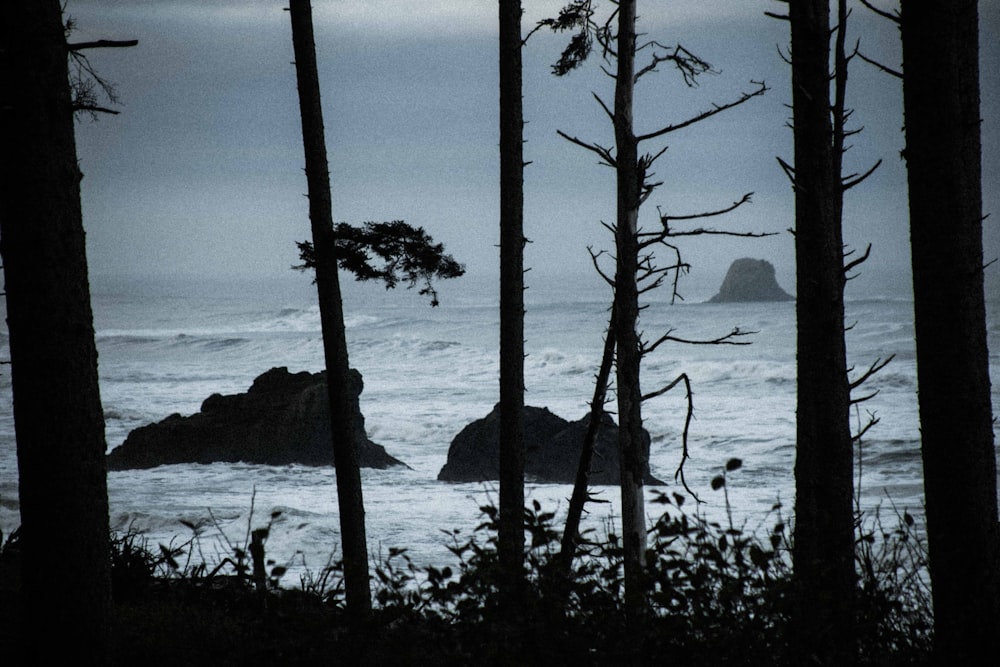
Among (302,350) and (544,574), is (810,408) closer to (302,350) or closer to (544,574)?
(544,574)

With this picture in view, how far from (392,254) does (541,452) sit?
10.1 meters

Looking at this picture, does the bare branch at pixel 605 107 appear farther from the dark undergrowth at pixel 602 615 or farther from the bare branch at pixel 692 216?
the dark undergrowth at pixel 602 615

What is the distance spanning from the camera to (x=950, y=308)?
178 inches

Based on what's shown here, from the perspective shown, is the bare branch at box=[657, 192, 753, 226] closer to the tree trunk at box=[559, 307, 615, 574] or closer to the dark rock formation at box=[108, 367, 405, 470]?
the tree trunk at box=[559, 307, 615, 574]

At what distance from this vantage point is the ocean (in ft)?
48.2

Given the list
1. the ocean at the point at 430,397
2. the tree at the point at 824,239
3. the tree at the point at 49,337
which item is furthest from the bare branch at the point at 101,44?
the tree at the point at 824,239

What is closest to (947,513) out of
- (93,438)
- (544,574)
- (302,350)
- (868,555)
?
(868,555)

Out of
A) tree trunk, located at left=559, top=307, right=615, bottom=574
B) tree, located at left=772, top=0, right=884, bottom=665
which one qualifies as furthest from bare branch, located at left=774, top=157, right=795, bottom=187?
tree trunk, located at left=559, top=307, right=615, bottom=574

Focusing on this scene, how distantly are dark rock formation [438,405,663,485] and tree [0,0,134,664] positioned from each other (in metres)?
13.1

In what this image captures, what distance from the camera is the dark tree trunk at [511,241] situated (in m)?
7.84

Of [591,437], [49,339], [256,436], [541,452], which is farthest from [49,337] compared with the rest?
[256,436]

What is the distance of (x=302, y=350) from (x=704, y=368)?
29.7 metres

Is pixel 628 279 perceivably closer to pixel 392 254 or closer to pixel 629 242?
pixel 629 242

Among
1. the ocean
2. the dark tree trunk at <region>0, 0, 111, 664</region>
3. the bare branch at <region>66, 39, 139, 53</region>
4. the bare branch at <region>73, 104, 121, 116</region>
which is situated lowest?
the ocean
